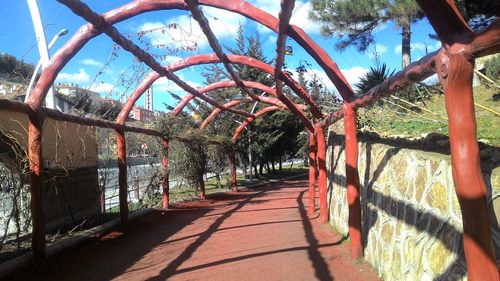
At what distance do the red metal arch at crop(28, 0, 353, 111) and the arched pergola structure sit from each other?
0.01 metres

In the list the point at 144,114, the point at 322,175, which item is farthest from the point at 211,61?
the point at 144,114

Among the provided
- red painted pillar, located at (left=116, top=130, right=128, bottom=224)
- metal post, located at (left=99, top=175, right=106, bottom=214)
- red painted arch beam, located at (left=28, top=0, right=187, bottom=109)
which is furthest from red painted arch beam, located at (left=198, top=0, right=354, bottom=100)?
metal post, located at (left=99, top=175, right=106, bottom=214)

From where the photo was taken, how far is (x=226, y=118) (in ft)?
80.9

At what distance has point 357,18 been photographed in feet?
56.4

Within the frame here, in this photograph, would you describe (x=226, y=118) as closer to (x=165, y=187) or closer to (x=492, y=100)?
(x=165, y=187)

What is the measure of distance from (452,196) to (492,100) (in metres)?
8.41

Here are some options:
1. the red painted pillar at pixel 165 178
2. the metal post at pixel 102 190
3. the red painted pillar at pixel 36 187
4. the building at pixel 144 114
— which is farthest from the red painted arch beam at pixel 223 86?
the red painted pillar at pixel 36 187

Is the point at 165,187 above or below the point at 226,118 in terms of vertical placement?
below

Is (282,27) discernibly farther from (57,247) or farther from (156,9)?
(57,247)

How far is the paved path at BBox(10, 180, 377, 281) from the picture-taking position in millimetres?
6699

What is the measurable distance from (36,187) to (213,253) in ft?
9.60

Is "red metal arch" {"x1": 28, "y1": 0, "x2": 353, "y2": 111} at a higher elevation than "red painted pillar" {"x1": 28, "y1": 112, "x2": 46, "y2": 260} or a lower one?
higher

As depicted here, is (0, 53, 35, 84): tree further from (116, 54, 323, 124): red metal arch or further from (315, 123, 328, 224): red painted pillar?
(315, 123, 328, 224): red painted pillar

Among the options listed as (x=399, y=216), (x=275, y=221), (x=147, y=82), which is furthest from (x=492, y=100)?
(x=147, y=82)
